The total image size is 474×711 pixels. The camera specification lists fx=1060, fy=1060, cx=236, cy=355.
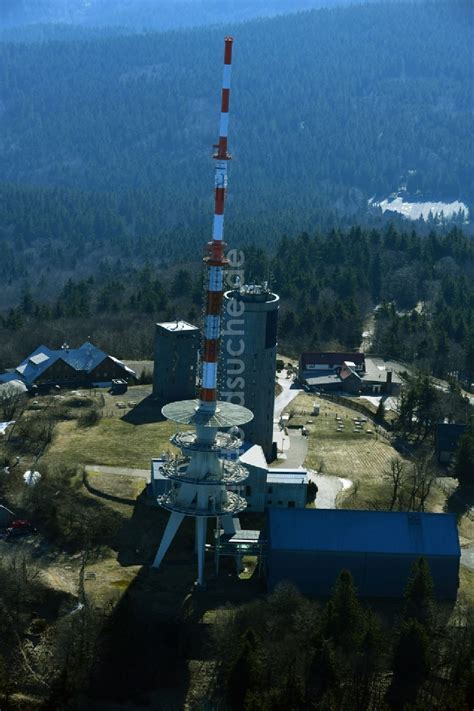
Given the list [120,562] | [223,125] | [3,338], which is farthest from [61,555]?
[3,338]

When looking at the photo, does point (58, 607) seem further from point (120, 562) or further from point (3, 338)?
point (3, 338)

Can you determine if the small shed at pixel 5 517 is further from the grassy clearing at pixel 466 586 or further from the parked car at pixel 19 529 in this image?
the grassy clearing at pixel 466 586

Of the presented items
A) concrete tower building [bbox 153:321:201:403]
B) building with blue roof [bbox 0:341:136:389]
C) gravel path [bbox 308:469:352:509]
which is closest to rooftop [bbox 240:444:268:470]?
gravel path [bbox 308:469:352:509]

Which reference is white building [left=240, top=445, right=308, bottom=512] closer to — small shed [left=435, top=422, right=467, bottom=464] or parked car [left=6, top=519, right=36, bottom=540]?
parked car [left=6, top=519, right=36, bottom=540]

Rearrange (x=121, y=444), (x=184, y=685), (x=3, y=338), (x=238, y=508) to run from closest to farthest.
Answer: (x=184, y=685)
(x=238, y=508)
(x=121, y=444)
(x=3, y=338)

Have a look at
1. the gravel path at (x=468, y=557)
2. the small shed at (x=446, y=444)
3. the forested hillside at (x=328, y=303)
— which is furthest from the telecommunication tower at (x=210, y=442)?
the forested hillside at (x=328, y=303)
